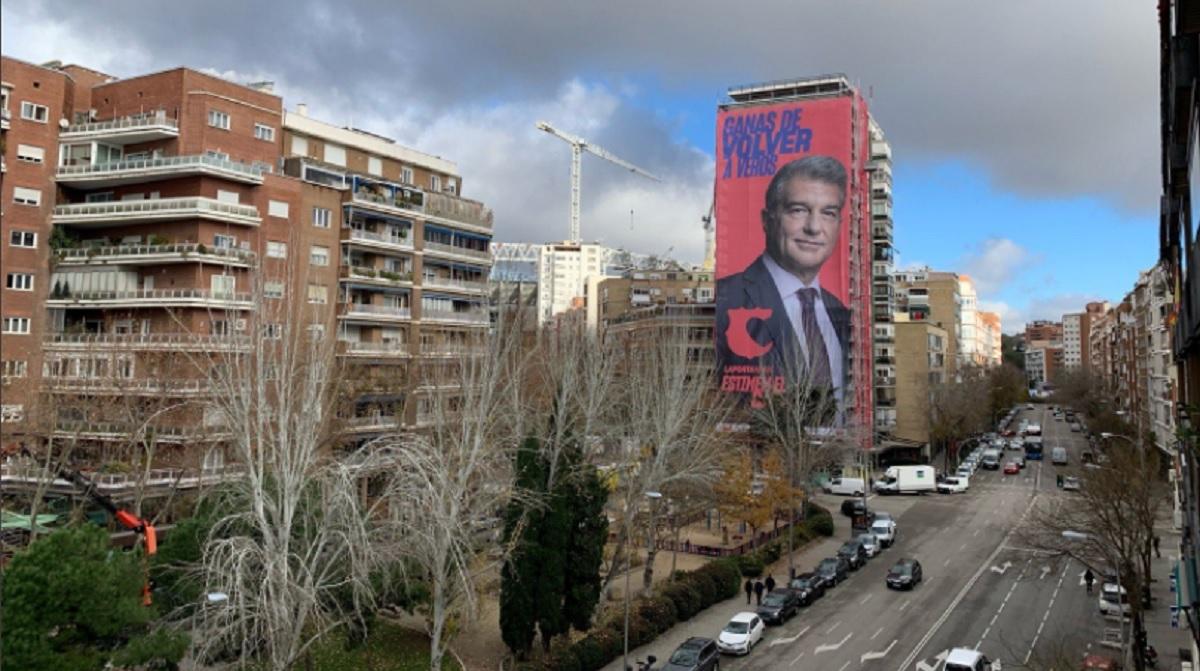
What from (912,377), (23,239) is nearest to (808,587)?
(23,239)

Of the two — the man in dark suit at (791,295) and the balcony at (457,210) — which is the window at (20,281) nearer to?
the balcony at (457,210)

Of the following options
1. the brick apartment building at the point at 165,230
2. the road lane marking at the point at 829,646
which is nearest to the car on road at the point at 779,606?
the road lane marking at the point at 829,646

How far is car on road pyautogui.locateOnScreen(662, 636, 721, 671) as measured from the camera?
2691 cm

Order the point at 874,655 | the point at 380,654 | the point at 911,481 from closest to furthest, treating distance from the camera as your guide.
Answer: the point at 380,654
the point at 874,655
the point at 911,481

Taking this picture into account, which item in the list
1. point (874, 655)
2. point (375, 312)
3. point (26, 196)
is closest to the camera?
point (874, 655)

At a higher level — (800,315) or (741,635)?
(800,315)

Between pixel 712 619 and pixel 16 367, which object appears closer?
pixel 712 619

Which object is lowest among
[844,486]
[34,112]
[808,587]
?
[808,587]

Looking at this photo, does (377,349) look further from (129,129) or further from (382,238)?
(129,129)

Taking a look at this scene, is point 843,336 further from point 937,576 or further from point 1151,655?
point 1151,655

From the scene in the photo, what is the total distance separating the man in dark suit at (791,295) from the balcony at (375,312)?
33142 mm

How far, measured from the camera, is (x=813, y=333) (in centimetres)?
7319

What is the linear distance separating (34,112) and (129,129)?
441 centimetres

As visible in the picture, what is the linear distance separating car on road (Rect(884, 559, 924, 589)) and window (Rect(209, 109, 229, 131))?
41.0 meters
